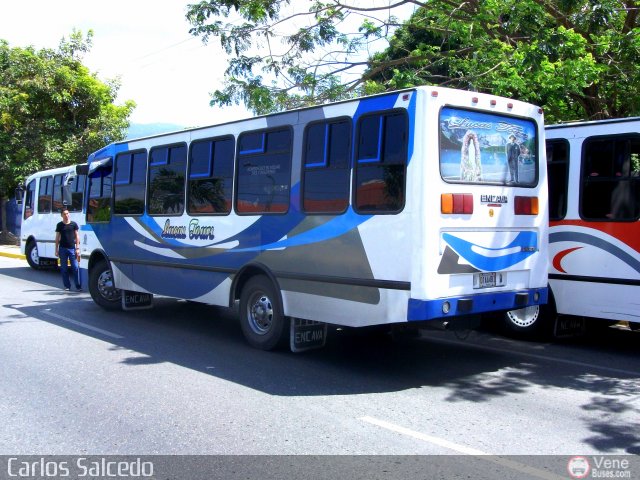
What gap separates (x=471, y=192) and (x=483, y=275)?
88 centimetres

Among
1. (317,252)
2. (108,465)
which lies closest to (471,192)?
(317,252)

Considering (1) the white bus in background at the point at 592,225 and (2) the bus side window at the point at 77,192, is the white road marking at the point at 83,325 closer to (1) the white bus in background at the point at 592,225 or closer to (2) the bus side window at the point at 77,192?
(2) the bus side window at the point at 77,192

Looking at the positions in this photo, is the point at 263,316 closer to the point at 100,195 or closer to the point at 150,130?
the point at 100,195

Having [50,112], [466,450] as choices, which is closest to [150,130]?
[50,112]

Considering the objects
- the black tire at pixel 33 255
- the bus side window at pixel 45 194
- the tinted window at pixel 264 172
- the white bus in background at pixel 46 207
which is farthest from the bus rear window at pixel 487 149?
the black tire at pixel 33 255

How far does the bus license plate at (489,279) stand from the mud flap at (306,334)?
6.73ft

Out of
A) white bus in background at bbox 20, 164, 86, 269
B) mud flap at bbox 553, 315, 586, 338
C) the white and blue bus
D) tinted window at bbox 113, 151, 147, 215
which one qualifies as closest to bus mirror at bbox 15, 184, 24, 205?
white bus in background at bbox 20, 164, 86, 269

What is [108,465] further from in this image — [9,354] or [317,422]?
[9,354]

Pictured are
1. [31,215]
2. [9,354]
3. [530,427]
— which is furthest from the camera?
[31,215]

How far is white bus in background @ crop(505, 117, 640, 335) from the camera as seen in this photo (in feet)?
25.7

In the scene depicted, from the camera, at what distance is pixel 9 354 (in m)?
7.84

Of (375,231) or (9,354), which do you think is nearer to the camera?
(375,231)

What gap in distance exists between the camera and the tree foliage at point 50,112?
77.0 ft

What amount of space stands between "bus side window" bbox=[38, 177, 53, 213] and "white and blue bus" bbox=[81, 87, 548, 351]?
31.2 ft
